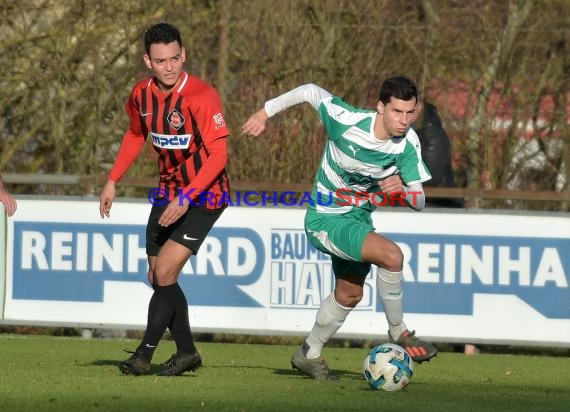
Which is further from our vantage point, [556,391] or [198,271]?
[198,271]

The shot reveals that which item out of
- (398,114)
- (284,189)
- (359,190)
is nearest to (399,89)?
(398,114)

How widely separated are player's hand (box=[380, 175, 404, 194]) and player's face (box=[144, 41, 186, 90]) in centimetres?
146

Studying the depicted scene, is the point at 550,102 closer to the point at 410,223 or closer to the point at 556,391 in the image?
the point at 410,223

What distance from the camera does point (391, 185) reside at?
7375 millimetres

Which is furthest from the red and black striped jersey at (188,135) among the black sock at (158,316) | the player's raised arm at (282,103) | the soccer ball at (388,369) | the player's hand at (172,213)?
the soccer ball at (388,369)

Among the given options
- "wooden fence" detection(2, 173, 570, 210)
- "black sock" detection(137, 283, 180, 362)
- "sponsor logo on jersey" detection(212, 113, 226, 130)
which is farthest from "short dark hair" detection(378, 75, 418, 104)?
"wooden fence" detection(2, 173, 570, 210)

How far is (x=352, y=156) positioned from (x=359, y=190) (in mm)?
265

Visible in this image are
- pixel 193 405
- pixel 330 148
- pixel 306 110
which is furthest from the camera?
pixel 306 110

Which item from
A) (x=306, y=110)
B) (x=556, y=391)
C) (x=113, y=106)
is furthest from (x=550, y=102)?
(x=556, y=391)

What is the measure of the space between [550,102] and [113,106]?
4806 millimetres

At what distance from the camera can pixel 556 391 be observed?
800 centimetres

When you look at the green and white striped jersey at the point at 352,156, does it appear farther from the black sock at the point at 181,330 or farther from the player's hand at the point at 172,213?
the black sock at the point at 181,330

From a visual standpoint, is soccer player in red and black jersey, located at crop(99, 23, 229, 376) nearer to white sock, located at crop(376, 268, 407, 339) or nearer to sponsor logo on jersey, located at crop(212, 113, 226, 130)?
sponsor logo on jersey, located at crop(212, 113, 226, 130)

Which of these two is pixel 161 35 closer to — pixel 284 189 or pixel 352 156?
pixel 352 156
